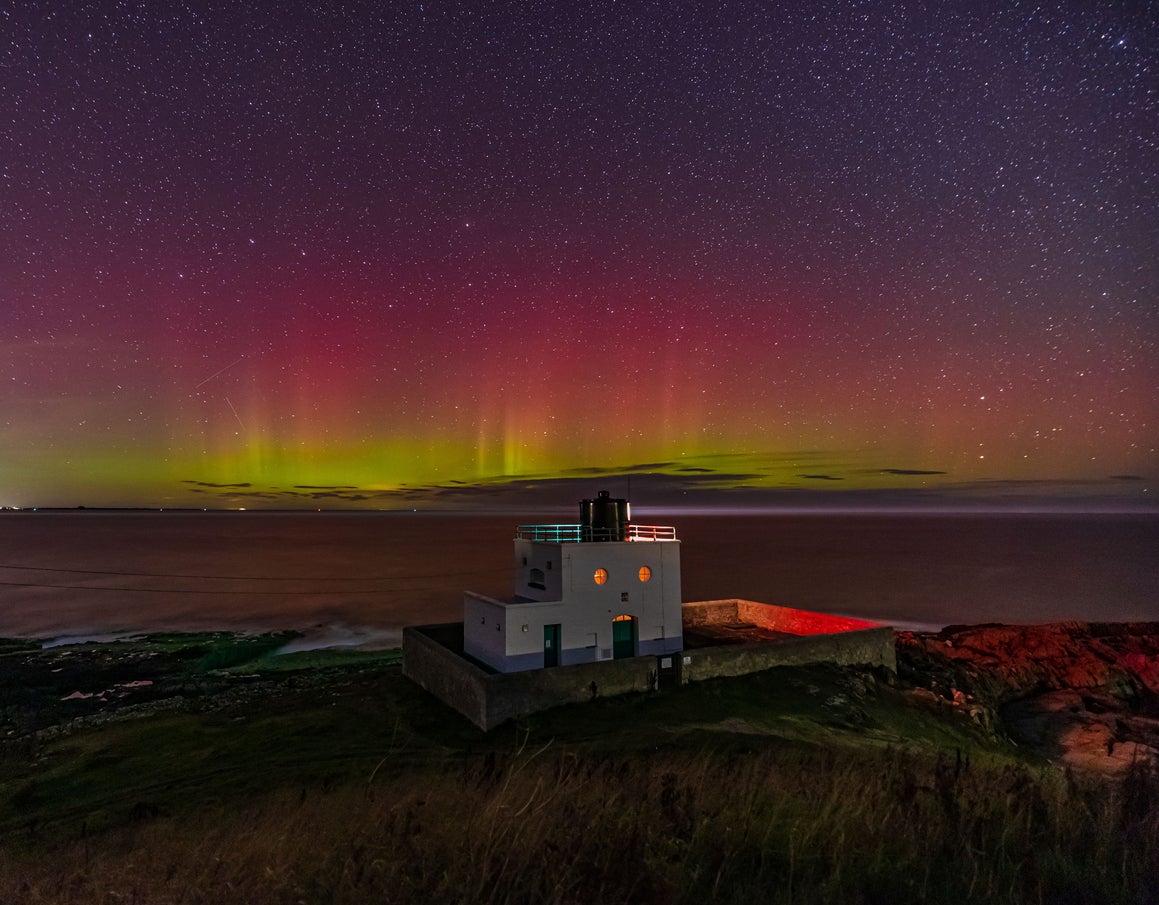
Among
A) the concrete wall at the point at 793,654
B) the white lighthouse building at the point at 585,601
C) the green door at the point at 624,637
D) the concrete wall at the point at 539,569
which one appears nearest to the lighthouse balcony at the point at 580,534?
the white lighthouse building at the point at 585,601

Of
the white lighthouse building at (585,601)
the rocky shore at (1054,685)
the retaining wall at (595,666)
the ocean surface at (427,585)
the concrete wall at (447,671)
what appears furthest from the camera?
the ocean surface at (427,585)

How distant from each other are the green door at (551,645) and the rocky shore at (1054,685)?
13.2 metres

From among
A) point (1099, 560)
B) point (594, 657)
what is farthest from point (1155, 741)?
point (1099, 560)

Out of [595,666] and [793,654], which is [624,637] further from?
[793,654]

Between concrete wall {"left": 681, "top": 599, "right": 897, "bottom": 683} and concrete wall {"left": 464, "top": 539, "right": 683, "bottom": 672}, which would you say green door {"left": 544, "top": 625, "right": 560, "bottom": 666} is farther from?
concrete wall {"left": 681, "top": 599, "right": 897, "bottom": 683}

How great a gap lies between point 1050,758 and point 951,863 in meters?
21.4

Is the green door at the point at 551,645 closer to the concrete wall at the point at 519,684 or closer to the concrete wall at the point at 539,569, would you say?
the concrete wall at the point at 539,569

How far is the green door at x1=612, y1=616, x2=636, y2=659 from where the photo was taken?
21984 millimetres

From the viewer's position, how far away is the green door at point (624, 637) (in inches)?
866

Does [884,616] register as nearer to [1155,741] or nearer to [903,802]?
[1155,741]

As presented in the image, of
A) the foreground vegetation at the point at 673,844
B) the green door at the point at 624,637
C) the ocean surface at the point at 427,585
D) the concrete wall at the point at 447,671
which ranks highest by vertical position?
the foreground vegetation at the point at 673,844

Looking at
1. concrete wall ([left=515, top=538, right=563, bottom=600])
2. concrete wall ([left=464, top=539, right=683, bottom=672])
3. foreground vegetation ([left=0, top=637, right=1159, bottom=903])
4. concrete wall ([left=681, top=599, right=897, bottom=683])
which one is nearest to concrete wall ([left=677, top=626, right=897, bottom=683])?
concrete wall ([left=681, top=599, right=897, bottom=683])

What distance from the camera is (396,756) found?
1662 centimetres

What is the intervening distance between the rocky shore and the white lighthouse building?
10263mm
